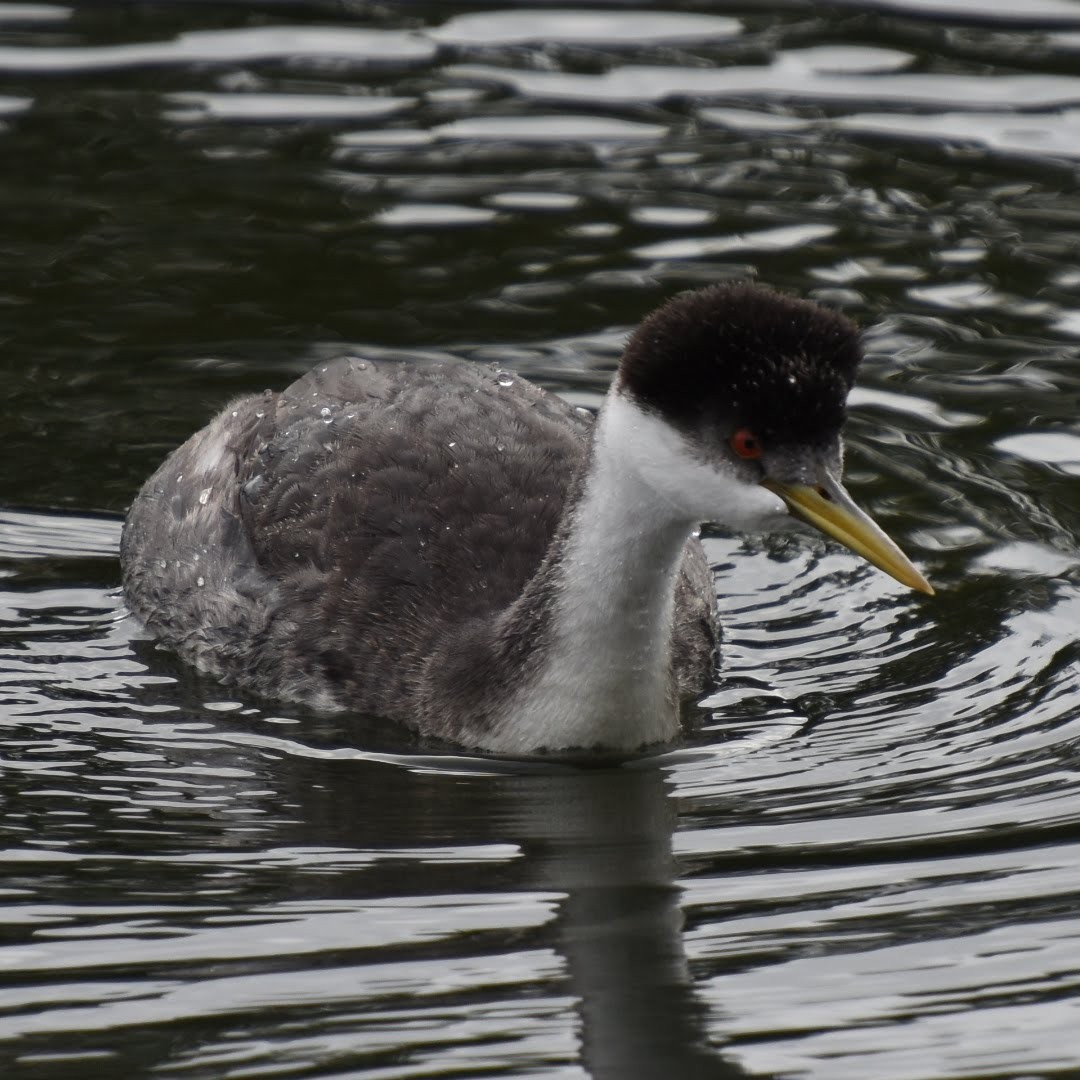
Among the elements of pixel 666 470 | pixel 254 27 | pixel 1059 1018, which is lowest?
pixel 1059 1018

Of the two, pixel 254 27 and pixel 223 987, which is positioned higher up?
pixel 254 27

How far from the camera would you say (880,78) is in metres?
15.5

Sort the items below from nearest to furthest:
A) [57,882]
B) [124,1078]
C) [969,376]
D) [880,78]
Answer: [124,1078] < [57,882] < [969,376] < [880,78]

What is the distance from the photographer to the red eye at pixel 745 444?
8141 millimetres

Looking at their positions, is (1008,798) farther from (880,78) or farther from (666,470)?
(880,78)

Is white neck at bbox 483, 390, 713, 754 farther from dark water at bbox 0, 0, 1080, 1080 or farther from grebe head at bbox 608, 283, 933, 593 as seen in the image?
dark water at bbox 0, 0, 1080, 1080

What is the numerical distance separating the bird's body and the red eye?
2 cm

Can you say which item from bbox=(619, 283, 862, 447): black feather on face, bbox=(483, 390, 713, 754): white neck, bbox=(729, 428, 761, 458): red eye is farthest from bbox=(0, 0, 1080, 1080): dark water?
bbox=(619, 283, 862, 447): black feather on face

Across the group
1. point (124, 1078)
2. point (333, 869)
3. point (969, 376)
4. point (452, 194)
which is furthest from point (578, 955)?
point (452, 194)

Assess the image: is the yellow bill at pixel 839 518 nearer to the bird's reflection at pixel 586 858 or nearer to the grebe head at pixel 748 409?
the grebe head at pixel 748 409

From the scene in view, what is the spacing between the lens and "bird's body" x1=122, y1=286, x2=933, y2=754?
8.22 metres

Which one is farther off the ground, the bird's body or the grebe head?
the grebe head

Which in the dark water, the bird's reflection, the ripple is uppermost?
the ripple

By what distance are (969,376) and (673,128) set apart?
3443mm
